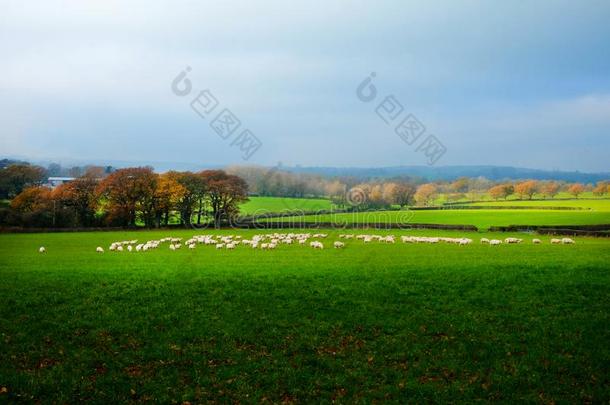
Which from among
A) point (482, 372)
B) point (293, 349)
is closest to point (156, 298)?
point (293, 349)

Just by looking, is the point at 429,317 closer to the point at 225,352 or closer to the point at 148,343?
the point at 225,352

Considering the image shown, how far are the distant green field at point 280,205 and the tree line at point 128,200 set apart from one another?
8.15 meters

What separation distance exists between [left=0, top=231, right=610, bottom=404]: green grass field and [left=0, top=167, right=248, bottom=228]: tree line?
5342cm

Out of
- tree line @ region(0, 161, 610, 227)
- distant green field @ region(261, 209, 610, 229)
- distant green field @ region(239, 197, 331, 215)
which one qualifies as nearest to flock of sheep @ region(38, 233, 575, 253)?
distant green field @ region(261, 209, 610, 229)

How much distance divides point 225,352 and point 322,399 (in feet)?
13.0

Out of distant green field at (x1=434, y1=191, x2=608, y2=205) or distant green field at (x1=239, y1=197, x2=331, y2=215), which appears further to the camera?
distant green field at (x1=434, y1=191, x2=608, y2=205)

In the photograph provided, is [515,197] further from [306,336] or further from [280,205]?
[306,336]

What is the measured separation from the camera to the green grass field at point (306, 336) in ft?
41.6

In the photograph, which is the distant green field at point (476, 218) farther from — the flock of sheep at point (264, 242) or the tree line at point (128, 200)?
the flock of sheep at point (264, 242)

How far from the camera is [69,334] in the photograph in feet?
52.2

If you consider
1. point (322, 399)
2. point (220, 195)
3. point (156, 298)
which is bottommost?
point (322, 399)

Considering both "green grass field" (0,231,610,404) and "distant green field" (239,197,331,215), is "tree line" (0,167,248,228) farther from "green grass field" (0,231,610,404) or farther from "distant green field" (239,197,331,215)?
"green grass field" (0,231,610,404)

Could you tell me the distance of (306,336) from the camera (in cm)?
1603

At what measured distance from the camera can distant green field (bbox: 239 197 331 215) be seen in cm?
9795
